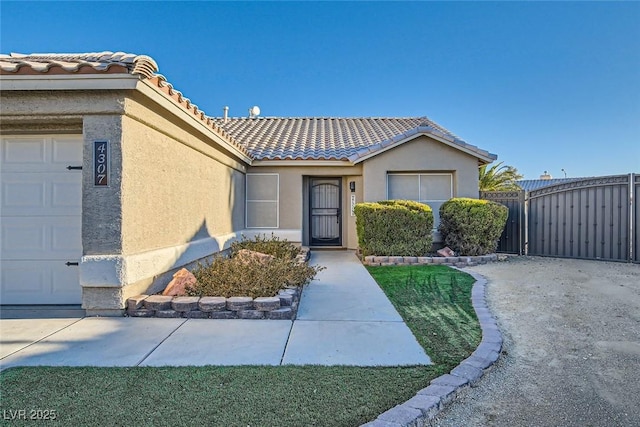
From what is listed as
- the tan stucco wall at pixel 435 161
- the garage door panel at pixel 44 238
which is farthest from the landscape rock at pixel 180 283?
the tan stucco wall at pixel 435 161

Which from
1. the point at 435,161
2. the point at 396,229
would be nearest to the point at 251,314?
the point at 396,229

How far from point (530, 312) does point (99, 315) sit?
Result: 21.9 ft

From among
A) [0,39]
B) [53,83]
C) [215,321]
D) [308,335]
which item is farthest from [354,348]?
[0,39]

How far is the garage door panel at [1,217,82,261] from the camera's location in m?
5.71

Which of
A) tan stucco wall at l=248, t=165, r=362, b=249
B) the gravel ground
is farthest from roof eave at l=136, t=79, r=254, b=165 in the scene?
the gravel ground

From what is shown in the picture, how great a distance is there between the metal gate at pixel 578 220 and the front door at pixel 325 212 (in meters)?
5.45

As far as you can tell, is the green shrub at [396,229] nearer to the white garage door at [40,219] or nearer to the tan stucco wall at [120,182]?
the tan stucco wall at [120,182]

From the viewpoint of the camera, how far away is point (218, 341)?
4.33 metres

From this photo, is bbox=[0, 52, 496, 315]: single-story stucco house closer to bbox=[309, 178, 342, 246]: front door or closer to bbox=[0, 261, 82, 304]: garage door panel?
bbox=[0, 261, 82, 304]: garage door panel

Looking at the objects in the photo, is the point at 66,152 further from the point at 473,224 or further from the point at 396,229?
the point at 473,224

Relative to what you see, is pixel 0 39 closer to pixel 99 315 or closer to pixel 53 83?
pixel 53 83

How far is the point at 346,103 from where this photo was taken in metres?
21.6

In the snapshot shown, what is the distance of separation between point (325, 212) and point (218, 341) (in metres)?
9.45

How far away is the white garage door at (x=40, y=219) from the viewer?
5.70 m
